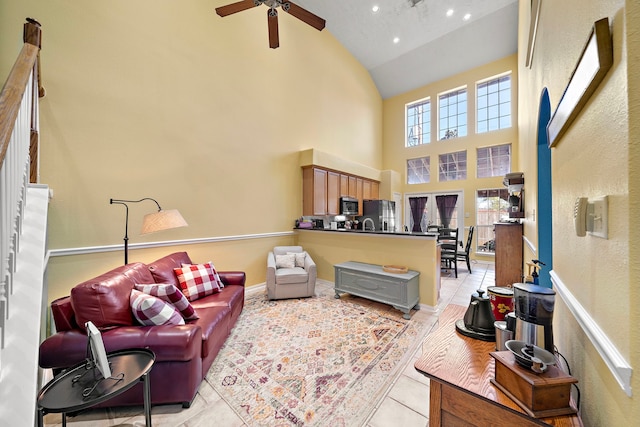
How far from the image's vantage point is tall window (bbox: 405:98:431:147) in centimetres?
755

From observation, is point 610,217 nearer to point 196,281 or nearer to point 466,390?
point 466,390

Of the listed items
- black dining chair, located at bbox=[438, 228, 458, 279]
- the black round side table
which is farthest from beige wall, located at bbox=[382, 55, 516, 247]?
the black round side table

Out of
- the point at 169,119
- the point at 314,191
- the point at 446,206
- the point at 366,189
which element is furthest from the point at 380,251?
the point at 446,206

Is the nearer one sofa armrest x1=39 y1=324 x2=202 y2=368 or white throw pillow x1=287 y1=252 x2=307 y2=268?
sofa armrest x1=39 y1=324 x2=202 y2=368

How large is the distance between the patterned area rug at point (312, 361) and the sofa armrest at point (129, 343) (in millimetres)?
516

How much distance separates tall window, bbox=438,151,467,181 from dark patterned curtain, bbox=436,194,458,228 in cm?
56

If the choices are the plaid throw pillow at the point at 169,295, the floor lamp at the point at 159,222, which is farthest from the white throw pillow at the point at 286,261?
the plaid throw pillow at the point at 169,295

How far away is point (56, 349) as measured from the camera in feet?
4.98

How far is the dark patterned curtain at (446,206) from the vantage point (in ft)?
22.7

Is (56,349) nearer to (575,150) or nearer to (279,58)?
(575,150)

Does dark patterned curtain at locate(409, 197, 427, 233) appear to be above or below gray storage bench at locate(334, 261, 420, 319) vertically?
above

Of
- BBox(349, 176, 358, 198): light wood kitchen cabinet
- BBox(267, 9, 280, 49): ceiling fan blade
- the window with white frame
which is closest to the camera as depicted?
BBox(267, 9, 280, 49): ceiling fan blade

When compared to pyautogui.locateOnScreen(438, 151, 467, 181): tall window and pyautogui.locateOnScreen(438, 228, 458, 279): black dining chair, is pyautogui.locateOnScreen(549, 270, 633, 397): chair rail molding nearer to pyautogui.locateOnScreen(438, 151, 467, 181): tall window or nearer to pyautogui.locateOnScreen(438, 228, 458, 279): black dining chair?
pyautogui.locateOnScreen(438, 228, 458, 279): black dining chair

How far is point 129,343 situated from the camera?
5.20 ft
